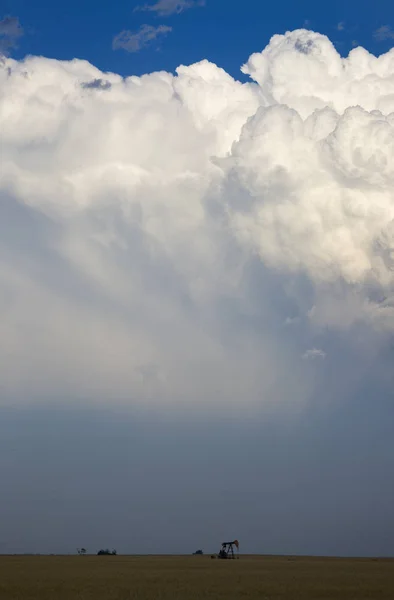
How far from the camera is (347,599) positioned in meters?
61.5

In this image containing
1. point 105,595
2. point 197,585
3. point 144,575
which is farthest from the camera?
point 144,575

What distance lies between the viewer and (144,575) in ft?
284

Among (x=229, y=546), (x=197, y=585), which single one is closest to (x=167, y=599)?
(x=197, y=585)

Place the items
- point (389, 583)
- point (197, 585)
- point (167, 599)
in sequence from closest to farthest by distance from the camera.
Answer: point (167, 599) < point (197, 585) < point (389, 583)

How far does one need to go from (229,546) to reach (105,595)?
88.4 meters

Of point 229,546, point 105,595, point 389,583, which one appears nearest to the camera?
point 105,595

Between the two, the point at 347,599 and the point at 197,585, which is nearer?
Answer: the point at 347,599

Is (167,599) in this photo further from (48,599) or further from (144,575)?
(144,575)

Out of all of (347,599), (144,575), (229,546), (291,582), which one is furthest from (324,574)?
(229,546)

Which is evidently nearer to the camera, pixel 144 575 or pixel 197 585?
pixel 197 585

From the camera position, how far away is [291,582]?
75500 millimetres

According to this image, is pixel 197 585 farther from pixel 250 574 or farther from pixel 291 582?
pixel 250 574

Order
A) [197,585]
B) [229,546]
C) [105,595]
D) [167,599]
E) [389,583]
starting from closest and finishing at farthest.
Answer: [167,599]
[105,595]
[197,585]
[389,583]
[229,546]

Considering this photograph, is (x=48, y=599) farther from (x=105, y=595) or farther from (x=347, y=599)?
(x=347, y=599)
